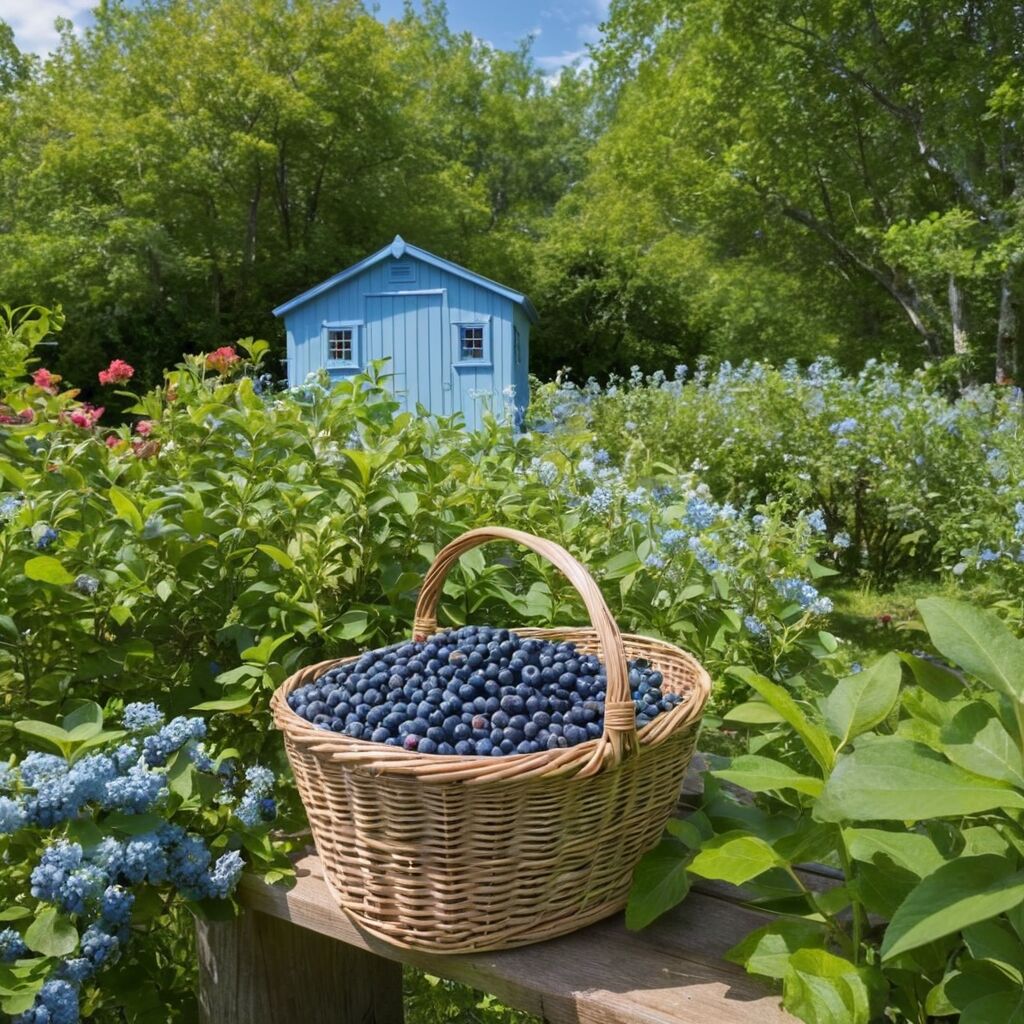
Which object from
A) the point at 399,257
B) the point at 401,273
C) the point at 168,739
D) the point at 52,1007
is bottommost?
the point at 52,1007

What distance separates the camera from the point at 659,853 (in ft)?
3.48

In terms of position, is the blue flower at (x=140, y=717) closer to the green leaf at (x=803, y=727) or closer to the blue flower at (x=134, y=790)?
the blue flower at (x=134, y=790)

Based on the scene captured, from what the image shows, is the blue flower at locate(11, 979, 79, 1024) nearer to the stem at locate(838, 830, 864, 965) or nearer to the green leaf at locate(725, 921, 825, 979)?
the green leaf at locate(725, 921, 825, 979)

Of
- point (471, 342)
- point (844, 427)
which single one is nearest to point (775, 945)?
point (844, 427)

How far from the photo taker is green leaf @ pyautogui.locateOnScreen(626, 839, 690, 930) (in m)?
1.00

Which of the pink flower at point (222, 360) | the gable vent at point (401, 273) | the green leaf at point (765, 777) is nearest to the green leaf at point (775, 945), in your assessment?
the green leaf at point (765, 777)

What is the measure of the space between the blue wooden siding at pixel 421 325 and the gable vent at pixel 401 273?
2 centimetres

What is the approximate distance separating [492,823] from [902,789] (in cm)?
42

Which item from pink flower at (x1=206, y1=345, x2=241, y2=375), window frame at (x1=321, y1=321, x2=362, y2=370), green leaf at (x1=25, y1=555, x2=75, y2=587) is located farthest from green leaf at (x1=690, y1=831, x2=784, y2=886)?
window frame at (x1=321, y1=321, x2=362, y2=370)

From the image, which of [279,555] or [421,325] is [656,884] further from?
[421,325]

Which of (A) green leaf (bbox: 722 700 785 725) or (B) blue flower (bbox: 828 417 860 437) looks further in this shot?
(B) blue flower (bbox: 828 417 860 437)

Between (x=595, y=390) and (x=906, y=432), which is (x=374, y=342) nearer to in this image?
(x=595, y=390)

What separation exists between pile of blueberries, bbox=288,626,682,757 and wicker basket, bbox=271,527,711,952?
0.17 feet

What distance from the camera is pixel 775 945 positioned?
886mm
